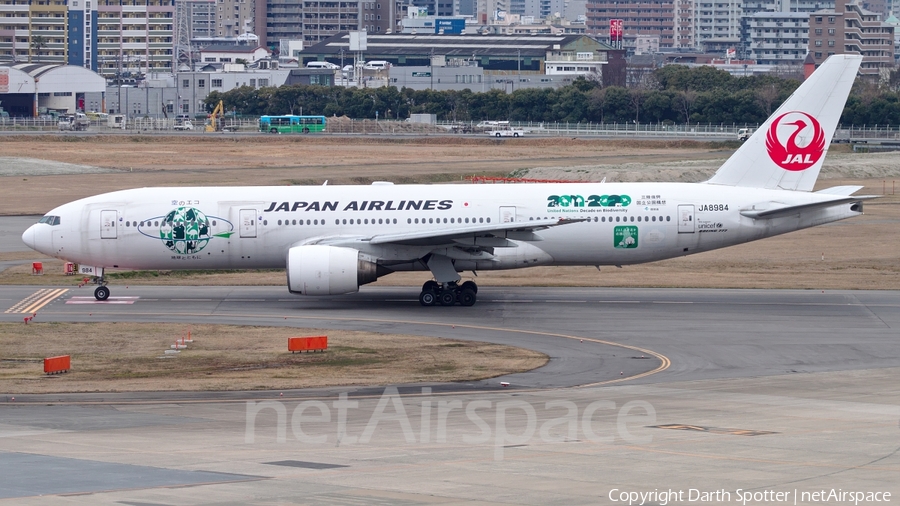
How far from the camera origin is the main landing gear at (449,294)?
139 feet

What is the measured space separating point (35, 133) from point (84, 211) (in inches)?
4382

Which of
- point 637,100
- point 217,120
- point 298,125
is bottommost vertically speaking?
point 298,125

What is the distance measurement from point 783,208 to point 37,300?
2728cm

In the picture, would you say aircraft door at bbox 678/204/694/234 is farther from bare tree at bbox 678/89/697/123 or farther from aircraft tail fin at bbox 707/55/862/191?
bare tree at bbox 678/89/697/123

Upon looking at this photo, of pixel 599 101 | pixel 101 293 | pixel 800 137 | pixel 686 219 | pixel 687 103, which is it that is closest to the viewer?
pixel 686 219

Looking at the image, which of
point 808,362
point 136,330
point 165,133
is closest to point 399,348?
point 136,330

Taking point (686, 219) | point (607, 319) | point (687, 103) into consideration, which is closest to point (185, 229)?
point (607, 319)

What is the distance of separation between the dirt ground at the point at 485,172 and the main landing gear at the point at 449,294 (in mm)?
6101

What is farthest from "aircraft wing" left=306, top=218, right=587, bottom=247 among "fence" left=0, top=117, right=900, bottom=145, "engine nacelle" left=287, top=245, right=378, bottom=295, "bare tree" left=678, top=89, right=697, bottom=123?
"bare tree" left=678, top=89, right=697, bottom=123

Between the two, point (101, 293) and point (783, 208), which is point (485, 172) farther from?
point (101, 293)

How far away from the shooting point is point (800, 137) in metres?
43.7

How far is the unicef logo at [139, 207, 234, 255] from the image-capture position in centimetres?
4288

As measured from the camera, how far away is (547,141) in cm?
13900

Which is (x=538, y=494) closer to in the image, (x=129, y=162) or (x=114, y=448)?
(x=114, y=448)
